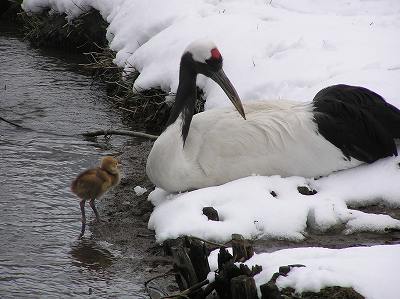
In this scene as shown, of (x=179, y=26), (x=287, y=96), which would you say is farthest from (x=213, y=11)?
(x=287, y=96)

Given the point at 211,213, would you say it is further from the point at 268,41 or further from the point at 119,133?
the point at 268,41

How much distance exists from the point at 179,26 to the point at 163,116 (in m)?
1.36

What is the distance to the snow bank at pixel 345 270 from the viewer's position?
4.79 meters

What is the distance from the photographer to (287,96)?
831 cm

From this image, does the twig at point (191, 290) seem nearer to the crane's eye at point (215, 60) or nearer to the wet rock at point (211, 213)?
the wet rock at point (211, 213)

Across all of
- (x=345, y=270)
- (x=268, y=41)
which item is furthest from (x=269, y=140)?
(x=268, y=41)

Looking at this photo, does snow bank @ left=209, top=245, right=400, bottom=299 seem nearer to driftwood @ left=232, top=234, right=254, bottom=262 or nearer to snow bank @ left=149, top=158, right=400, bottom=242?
driftwood @ left=232, top=234, right=254, bottom=262

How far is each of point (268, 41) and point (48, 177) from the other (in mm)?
3031

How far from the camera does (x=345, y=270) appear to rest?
4930mm

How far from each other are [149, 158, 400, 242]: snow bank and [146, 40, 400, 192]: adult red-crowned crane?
0.41ft

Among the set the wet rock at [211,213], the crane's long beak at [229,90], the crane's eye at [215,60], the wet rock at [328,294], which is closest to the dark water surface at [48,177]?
the wet rock at [211,213]

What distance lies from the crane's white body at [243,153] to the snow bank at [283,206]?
11 centimetres

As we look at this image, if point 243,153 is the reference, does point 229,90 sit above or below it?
above

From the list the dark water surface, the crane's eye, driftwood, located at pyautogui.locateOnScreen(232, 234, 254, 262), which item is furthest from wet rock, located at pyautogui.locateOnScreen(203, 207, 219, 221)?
the crane's eye
